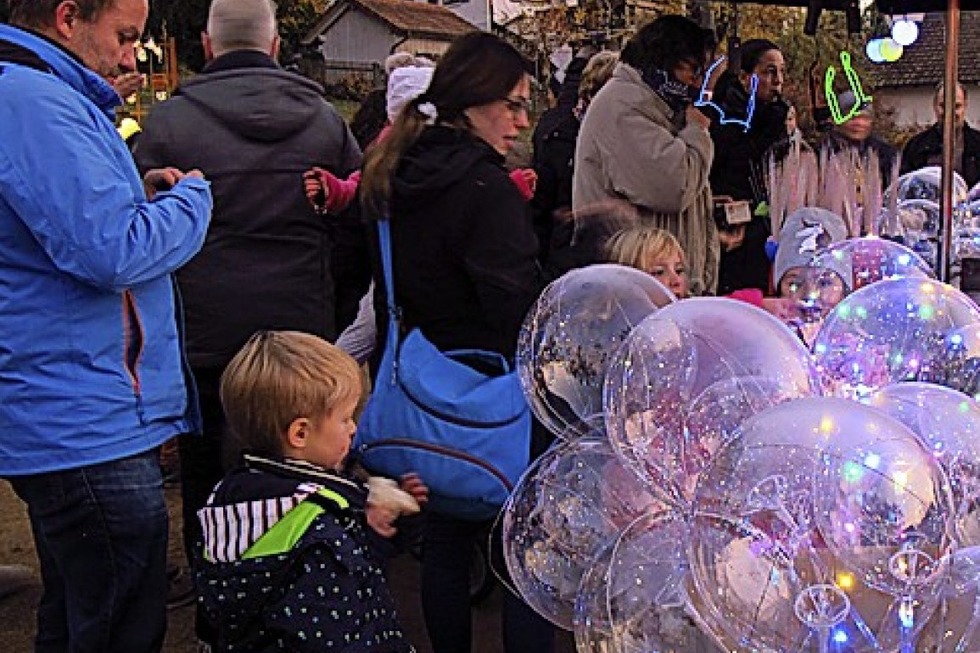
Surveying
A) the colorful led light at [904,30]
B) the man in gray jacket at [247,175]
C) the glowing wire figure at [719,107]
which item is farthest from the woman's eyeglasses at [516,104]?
the colorful led light at [904,30]

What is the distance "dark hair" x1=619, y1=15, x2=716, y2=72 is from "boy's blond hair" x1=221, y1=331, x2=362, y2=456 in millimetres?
1712

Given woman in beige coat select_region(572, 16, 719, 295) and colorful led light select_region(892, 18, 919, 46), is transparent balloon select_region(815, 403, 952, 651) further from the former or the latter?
colorful led light select_region(892, 18, 919, 46)

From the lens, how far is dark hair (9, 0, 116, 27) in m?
1.99

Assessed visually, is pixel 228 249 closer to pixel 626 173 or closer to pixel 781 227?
pixel 626 173

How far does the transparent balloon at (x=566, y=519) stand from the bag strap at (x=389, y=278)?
0.53m

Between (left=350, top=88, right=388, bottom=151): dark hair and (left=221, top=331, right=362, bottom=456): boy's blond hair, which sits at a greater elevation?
(left=350, top=88, right=388, bottom=151): dark hair

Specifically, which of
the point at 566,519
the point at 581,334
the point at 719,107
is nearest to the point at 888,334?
the point at 581,334

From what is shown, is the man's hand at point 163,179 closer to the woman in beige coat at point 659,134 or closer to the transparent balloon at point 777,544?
the transparent balloon at point 777,544

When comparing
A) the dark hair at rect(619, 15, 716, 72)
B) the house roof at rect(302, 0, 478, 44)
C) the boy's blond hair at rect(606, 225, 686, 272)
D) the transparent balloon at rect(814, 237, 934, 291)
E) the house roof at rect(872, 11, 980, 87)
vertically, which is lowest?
the transparent balloon at rect(814, 237, 934, 291)

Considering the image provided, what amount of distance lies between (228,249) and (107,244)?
0.97 m

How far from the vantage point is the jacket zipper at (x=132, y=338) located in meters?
2.01

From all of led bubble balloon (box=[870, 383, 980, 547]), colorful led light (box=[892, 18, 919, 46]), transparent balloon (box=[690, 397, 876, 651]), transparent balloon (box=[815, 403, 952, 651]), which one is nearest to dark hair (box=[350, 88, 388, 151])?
led bubble balloon (box=[870, 383, 980, 547])

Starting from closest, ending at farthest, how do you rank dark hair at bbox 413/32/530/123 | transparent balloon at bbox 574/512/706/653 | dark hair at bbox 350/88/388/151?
transparent balloon at bbox 574/512/706/653 → dark hair at bbox 413/32/530/123 → dark hair at bbox 350/88/388/151

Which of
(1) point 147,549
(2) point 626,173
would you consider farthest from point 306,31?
(1) point 147,549
